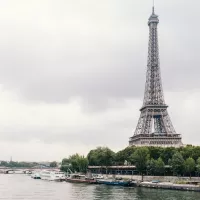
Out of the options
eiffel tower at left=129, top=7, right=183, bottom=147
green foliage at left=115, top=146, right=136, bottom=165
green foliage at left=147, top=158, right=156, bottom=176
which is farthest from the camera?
eiffel tower at left=129, top=7, right=183, bottom=147

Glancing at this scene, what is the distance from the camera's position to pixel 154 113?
117m

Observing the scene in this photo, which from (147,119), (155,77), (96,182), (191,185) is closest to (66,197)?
(191,185)

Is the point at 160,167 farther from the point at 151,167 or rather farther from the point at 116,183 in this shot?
the point at 116,183

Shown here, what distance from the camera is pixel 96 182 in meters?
91.8

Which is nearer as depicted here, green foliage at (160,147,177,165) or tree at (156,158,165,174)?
tree at (156,158,165,174)

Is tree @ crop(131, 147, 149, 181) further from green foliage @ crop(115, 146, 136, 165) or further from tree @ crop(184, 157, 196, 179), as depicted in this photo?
green foliage @ crop(115, 146, 136, 165)

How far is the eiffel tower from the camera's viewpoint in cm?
11425

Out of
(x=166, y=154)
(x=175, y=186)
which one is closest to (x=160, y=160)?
(x=166, y=154)

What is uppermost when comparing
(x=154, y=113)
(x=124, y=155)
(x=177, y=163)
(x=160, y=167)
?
(x=154, y=113)

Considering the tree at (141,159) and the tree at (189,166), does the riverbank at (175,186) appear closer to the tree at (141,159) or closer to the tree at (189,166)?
the tree at (189,166)

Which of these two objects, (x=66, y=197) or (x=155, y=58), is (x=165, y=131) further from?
(x=66, y=197)

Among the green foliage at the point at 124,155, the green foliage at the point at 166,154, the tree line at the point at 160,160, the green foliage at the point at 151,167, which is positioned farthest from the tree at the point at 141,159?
the green foliage at the point at 124,155

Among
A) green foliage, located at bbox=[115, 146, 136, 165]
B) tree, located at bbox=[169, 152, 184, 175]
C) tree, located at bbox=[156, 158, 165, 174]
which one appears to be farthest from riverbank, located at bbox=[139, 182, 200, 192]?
green foliage, located at bbox=[115, 146, 136, 165]

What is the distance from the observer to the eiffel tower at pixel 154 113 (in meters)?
114
